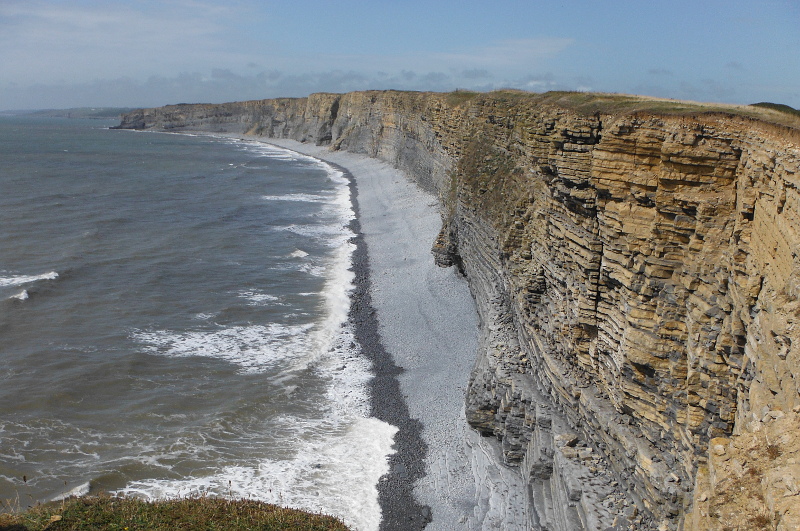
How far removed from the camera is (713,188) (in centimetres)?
971

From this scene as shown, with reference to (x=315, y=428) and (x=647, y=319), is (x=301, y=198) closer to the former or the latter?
(x=315, y=428)

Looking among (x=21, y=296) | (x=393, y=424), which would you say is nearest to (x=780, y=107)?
(x=393, y=424)

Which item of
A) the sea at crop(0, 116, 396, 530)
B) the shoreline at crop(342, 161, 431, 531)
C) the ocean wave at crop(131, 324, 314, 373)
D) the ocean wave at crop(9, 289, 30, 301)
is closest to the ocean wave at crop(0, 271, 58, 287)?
the sea at crop(0, 116, 396, 530)

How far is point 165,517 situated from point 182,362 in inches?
467

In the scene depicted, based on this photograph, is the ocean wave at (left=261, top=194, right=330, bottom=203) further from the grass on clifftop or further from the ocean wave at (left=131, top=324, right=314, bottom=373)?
the grass on clifftop

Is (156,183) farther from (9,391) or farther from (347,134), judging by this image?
(9,391)

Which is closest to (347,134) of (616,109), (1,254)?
(1,254)

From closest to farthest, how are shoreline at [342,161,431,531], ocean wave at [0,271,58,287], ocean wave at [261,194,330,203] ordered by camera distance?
1. shoreline at [342,161,431,531]
2. ocean wave at [0,271,58,287]
3. ocean wave at [261,194,330,203]

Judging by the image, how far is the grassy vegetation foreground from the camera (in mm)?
11258

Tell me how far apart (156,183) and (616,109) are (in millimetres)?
63096

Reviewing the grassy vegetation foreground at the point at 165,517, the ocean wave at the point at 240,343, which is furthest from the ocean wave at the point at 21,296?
the grassy vegetation foreground at the point at 165,517

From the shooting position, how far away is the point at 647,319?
10.6 meters

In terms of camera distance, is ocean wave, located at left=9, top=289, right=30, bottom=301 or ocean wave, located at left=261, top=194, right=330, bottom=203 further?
ocean wave, located at left=261, top=194, right=330, bottom=203

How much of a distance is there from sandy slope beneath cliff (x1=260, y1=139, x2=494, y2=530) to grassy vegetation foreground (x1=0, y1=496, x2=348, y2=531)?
3867 millimetres
